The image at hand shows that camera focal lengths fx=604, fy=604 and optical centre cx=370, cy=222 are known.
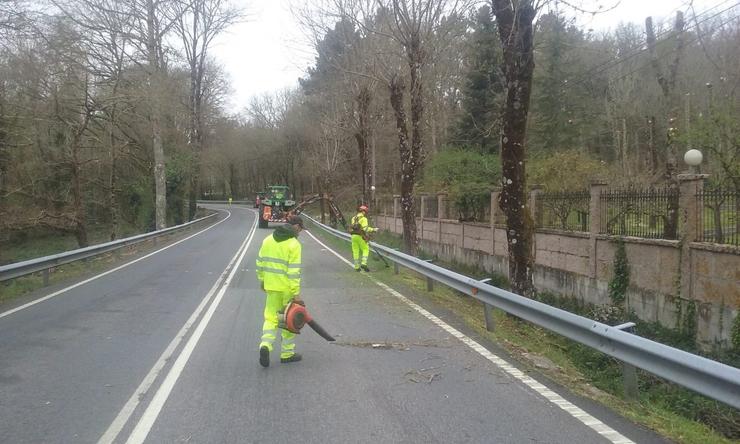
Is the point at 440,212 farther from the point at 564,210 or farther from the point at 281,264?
the point at 281,264

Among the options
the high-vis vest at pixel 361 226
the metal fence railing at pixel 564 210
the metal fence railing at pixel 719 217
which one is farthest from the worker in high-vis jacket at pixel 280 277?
the metal fence railing at pixel 564 210

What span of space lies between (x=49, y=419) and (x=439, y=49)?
1599 cm

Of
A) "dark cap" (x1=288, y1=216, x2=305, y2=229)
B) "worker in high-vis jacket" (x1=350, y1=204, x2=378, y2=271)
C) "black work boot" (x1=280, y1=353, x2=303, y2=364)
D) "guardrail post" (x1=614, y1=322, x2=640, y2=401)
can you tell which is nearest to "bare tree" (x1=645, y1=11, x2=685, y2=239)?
"guardrail post" (x1=614, y1=322, x2=640, y2=401)

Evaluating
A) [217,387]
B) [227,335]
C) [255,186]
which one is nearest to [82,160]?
[227,335]

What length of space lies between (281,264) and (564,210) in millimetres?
10351

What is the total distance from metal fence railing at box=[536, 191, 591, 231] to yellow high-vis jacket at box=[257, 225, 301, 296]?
9.39 m

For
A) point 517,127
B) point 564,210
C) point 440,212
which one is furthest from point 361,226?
point 440,212

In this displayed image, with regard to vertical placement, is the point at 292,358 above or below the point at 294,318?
below

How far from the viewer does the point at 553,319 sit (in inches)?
253

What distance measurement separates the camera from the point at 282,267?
643cm

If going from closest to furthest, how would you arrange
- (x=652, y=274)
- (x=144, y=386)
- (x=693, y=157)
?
(x=144, y=386) < (x=652, y=274) < (x=693, y=157)

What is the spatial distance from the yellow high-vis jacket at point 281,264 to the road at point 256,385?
0.85m

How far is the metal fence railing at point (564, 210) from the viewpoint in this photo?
14102 millimetres

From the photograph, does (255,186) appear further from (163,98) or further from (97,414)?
(97,414)
